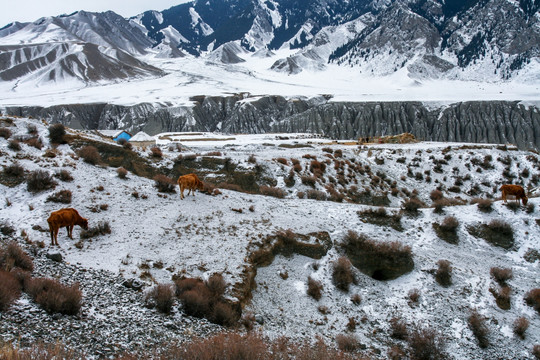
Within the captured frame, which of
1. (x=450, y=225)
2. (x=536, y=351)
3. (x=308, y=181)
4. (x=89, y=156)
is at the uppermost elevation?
(x=89, y=156)

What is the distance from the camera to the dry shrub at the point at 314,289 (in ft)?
36.8

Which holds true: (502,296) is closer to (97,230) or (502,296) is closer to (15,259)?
(97,230)

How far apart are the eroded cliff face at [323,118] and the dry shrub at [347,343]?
89.4m

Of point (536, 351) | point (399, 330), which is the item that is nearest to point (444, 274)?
point (536, 351)

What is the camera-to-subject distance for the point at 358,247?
13945 mm

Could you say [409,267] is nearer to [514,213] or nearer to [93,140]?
[514,213]

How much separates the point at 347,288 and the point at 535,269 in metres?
8.68

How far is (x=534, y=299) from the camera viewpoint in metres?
11.9

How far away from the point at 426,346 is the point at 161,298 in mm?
7444

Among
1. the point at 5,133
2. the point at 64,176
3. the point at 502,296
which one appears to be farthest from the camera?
the point at 5,133

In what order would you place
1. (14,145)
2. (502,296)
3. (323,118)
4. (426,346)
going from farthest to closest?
1. (323,118)
2. (14,145)
3. (502,296)
4. (426,346)

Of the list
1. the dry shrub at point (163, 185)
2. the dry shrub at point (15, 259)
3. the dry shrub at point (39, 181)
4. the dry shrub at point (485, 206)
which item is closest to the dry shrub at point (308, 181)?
the dry shrub at point (485, 206)

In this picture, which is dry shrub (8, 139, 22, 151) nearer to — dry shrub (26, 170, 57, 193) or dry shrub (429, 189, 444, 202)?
dry shrub (26, 170, 57, 193)

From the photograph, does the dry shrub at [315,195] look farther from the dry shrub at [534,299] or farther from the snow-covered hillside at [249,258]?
the dry shrub at [534,299]
